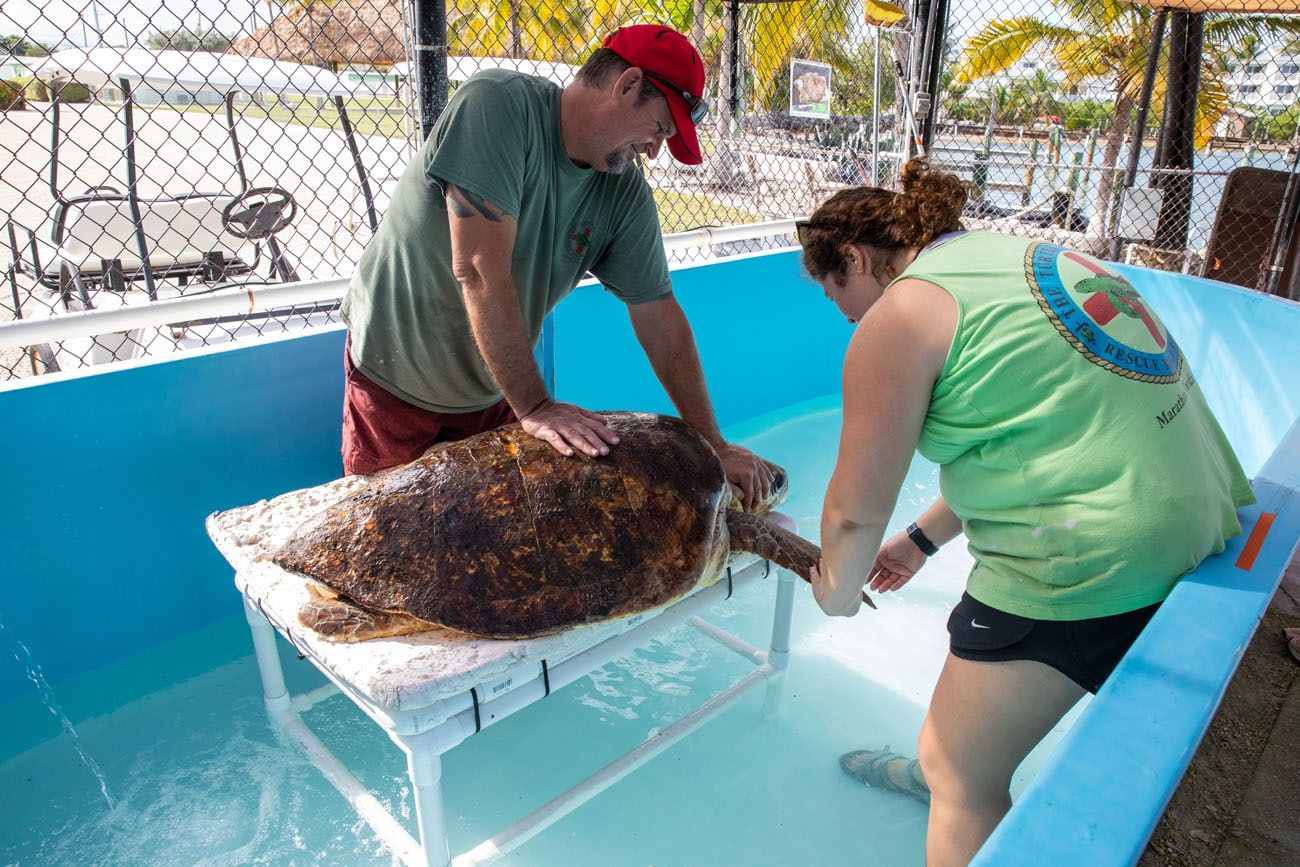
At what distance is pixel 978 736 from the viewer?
1510 mm

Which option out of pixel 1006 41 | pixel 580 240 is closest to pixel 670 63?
pixel 580 240

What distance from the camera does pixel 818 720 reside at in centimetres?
268

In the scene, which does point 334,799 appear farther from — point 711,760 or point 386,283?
point 386,283

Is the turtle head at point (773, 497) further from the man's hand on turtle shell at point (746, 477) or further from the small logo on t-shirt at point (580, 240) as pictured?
the small logo on t-shirt at point (580, 240)

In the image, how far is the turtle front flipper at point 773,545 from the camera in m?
2.03

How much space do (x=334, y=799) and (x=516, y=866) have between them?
0.57 metres

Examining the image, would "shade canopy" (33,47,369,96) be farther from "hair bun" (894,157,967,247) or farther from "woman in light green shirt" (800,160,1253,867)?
"woman in light green shirt" (800,160,1253,867)

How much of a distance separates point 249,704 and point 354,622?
4.16 ft

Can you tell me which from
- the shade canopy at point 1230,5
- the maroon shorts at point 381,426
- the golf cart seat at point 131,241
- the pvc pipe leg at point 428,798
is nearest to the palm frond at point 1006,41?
the shade canopy at point 1230,5

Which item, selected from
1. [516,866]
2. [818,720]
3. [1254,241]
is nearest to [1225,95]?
[1254,241]

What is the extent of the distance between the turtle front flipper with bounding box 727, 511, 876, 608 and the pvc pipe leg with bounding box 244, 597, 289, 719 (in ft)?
4.03

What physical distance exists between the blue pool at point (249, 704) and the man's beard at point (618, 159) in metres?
1.25

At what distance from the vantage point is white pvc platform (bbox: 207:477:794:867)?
153 centimetres

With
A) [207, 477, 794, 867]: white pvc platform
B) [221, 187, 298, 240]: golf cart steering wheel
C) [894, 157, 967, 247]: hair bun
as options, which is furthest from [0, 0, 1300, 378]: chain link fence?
[207, 477, 794, 867]: white pvc platform
